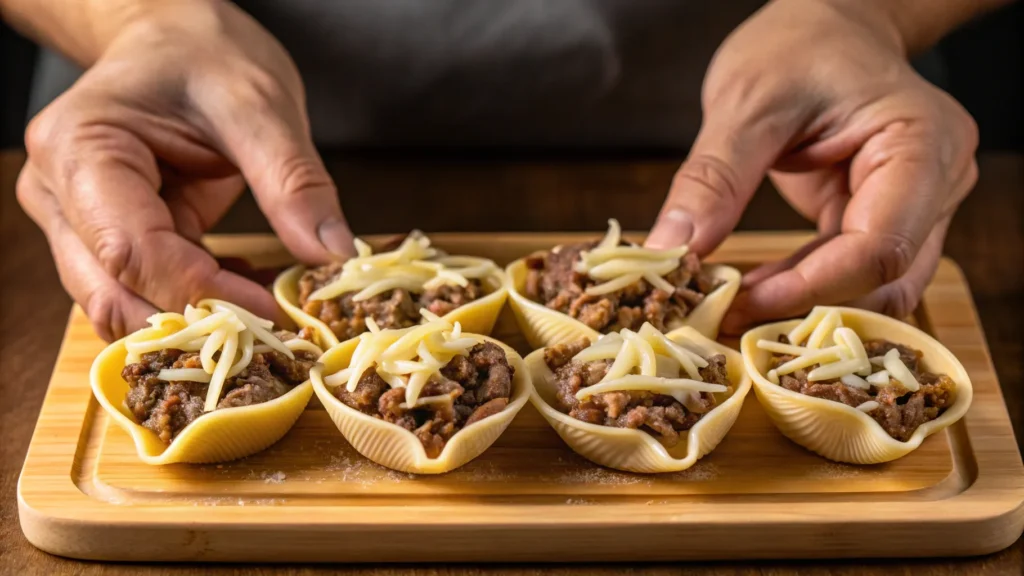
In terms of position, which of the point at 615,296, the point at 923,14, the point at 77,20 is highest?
the point at 923,14

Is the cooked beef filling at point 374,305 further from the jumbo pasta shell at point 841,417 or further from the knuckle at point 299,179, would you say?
the jumbo pasta shell at point 841,417

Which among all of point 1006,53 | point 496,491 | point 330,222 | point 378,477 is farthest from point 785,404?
point 1006,53

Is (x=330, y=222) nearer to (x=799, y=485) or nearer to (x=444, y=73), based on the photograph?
(x=444, y=73)

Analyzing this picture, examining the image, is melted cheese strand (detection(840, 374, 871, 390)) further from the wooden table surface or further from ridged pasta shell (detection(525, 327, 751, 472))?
the wooden table surface

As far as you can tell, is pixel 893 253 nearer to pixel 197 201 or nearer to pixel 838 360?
pixel 838 360

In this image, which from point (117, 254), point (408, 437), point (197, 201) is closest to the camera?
point (408, 437)

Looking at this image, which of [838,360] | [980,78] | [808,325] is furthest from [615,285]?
[980,78]

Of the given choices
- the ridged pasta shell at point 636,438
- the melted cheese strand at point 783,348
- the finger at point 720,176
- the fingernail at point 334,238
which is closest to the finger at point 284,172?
the fingernail at point 334,238
